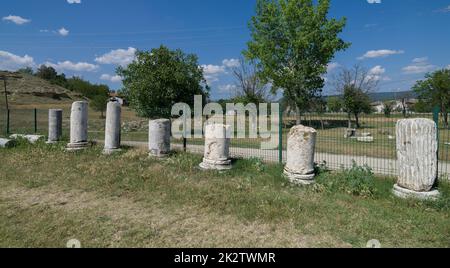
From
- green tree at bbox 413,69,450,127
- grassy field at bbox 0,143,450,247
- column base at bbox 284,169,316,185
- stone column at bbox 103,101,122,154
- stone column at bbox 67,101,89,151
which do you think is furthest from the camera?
green tree at bbox 413,69,450,127

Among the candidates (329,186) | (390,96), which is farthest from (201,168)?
(390,96)

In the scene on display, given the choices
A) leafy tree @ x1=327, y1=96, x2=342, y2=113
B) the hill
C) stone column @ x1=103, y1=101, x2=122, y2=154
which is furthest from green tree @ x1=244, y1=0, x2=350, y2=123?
the hill

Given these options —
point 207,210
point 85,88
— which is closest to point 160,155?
point 207,210

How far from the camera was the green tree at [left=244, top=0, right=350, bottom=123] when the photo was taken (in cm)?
2444

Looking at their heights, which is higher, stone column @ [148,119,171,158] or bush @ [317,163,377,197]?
stone column @ [148,119,171,158]

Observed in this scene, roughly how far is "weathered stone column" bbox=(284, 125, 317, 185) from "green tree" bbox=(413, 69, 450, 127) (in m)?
24.7

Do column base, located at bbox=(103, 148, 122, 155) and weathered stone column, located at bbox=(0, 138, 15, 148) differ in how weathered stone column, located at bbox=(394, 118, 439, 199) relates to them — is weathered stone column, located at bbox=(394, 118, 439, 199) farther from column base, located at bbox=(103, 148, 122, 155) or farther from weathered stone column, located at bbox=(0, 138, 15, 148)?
weathered stone column, located at bbox=(0, 138, 15, 148)

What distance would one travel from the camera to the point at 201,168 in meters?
8.54

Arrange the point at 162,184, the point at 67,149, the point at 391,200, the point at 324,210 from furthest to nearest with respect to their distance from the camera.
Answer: the point at 67,149
the point at 162,184
the point at 391,200
the point at 324,210

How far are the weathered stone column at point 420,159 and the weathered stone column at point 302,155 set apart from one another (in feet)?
6.65

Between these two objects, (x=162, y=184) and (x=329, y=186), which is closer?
(x=329, y=186)
